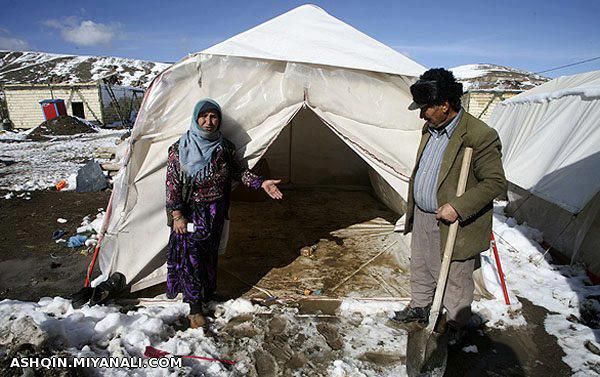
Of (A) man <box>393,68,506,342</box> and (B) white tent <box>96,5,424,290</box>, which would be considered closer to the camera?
(A) man <box>393,68,506,342</box>

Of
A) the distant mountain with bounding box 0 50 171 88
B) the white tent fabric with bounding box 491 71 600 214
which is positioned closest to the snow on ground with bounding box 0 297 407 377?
the white tent fabric with bounding box 491 71 600 214

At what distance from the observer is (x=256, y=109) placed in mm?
3000

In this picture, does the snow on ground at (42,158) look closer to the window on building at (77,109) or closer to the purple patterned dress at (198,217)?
the window on building at (77,109)

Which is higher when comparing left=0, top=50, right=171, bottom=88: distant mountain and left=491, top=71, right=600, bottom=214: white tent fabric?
left=0, top=50, right=171, bottom=88: distant mountain

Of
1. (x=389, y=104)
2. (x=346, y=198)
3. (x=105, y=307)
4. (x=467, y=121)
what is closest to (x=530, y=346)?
(x=467, y=121)

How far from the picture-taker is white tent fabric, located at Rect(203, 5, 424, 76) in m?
2.97

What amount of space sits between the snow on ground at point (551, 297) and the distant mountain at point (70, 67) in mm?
43890

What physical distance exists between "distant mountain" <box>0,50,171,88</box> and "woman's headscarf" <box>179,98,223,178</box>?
43328mm

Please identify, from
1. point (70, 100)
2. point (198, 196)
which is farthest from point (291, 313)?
point (70, 100)

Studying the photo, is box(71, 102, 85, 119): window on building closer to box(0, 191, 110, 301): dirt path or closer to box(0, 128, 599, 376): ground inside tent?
box(0, 191, 110, 301): dirt path

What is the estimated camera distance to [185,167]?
8.14ft

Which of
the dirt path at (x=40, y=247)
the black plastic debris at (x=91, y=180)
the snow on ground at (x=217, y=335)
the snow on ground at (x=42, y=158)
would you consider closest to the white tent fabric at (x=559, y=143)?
the snow on ground at (x=217, y=335)

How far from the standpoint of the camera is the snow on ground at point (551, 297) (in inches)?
102

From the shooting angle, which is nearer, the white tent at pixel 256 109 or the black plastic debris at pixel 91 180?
the white tent at pixel 256 109
